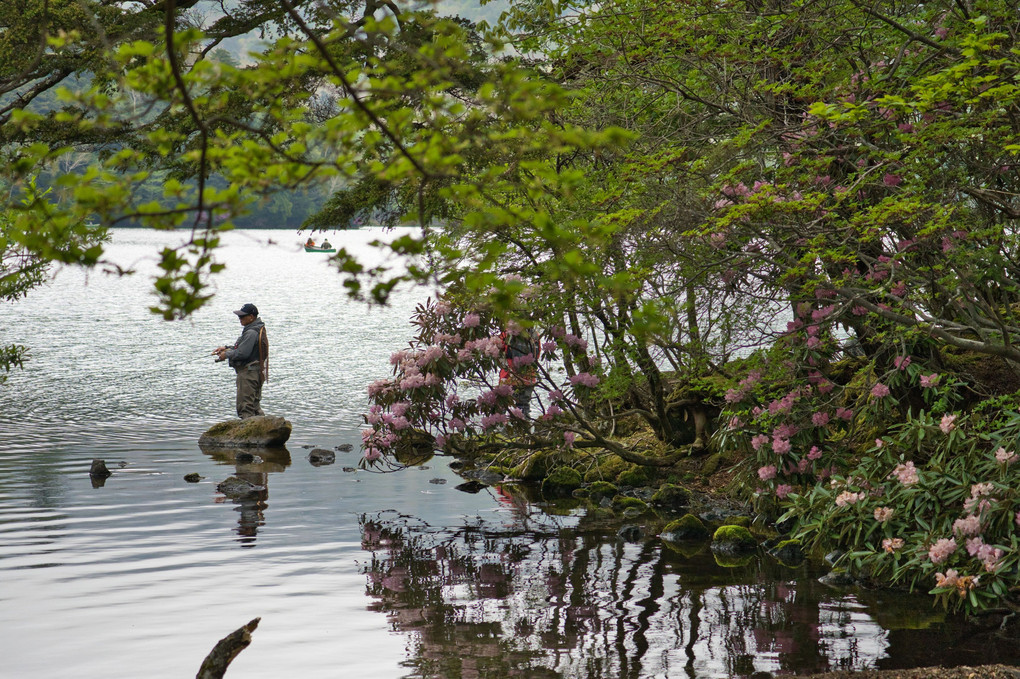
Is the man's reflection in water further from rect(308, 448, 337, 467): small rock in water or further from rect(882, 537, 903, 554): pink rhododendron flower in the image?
rect(882, 537, 903, 554): pink rhododendron flower

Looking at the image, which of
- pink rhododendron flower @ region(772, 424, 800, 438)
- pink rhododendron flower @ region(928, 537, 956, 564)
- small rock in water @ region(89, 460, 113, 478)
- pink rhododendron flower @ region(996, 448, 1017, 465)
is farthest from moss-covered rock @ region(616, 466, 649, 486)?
small rock in water @ region(89, 460, 113, 478)

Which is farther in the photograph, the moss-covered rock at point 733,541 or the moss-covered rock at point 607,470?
the moss-covered rock at point 607,470

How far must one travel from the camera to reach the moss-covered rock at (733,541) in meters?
9.91

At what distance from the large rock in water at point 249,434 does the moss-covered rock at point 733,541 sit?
29.4ft

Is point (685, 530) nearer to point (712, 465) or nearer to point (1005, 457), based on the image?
point (712, 465)

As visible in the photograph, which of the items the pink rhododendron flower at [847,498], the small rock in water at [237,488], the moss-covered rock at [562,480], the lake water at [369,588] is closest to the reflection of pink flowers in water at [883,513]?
the pink rhododendron flower at [847,498]

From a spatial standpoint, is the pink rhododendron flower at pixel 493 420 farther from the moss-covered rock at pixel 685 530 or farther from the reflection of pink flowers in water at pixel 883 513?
the reflection of pink flowers in water at pixel 883 513

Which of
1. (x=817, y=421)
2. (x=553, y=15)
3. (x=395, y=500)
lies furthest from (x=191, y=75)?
(x=395, y=500)

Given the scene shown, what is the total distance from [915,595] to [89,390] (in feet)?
67.8

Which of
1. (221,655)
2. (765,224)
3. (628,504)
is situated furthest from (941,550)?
(221,655)

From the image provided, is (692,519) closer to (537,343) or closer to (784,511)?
(784,511)

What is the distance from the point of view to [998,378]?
35.6 feet

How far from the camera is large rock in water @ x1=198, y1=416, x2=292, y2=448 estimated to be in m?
16.6

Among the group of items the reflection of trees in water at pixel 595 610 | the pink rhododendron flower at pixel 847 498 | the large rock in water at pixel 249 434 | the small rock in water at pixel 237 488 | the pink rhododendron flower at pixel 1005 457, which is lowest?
the reflection of trees in water at pixel 595 610
